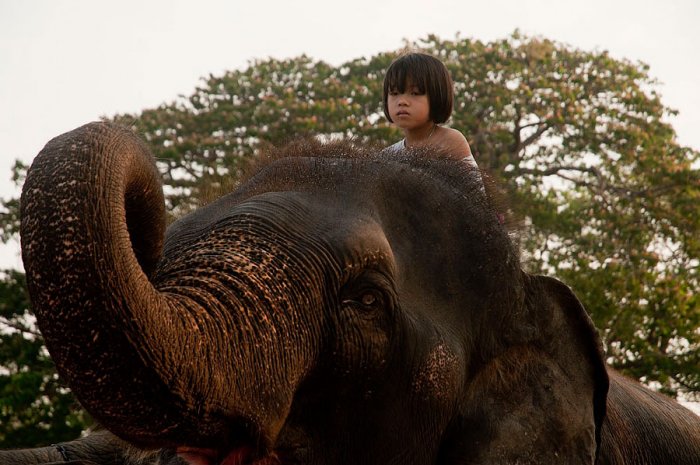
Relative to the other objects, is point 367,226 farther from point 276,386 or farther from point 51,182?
point 51,182

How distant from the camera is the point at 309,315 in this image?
9.06 ft

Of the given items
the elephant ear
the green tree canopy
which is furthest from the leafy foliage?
the elephant ear

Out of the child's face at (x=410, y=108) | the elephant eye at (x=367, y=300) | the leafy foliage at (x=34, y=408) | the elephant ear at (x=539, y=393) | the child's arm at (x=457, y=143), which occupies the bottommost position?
the leafy foliage at (x=34, y=408)

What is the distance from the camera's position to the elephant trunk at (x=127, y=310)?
79.6 inches

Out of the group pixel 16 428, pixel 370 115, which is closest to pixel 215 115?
pixel 370 115

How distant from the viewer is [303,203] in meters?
3.01

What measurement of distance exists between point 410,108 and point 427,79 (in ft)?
0.47

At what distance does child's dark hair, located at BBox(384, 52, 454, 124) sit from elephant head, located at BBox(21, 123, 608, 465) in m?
0.93

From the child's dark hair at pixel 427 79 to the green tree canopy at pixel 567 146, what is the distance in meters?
8.12

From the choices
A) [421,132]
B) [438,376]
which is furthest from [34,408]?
[438,376]

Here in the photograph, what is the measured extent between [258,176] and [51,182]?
1.31 metres

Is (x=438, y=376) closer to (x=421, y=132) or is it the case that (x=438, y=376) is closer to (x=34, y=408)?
(x=421, y=132)

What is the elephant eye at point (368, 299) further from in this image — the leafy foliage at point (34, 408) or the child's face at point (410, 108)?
the leafy foliage at point (34, 408)

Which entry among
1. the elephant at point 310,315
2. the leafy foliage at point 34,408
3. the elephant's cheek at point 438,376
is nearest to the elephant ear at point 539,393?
the elephant at point 310,315
